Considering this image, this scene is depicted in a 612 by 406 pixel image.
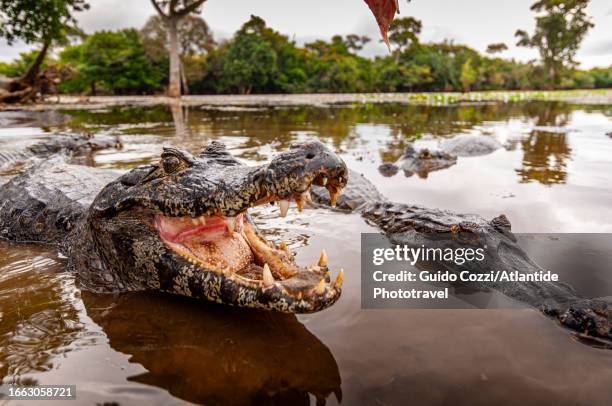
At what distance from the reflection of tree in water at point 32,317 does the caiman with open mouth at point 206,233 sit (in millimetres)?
214

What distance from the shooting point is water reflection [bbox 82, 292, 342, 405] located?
72.4 inches

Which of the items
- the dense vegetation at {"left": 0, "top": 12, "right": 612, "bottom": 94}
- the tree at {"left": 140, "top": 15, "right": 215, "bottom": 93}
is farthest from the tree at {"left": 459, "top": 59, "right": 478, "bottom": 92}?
the tree at {"left": 140, "top": 15, "right": 215, "bottom": 93}

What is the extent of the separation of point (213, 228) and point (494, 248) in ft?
6.64

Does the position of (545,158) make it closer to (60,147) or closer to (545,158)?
(545,158)

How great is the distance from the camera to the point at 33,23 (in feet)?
73.3

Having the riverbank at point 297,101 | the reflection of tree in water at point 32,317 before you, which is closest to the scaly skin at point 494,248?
the reflection of tree in water at point 32,317

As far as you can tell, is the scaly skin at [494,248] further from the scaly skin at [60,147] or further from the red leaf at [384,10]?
the scaly skin at [60,147]

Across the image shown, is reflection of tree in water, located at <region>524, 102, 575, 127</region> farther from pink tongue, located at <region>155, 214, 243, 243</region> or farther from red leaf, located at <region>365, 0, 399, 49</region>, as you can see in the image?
red leaf, located at <region>365, 0, 399, 49</region>

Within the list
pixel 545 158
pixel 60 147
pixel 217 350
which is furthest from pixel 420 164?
pixel 60 147

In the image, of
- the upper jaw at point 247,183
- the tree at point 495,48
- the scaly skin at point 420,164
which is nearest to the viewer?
the upper jaw at point 247,183

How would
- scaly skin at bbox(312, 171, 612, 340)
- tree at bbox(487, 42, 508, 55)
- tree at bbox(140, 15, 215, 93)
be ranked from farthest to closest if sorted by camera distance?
tree at bbox(487, 42, 508, 55) < tree at bbox(140, 15, 215, 93) < scaly skin at bbox(312, 171, 612, 340)

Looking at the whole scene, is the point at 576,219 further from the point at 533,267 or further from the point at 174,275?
the point at 174,275

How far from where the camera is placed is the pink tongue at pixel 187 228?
8.61 ft

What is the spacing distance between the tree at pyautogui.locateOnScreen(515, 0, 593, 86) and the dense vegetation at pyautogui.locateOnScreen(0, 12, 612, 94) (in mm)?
244
